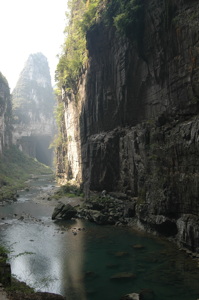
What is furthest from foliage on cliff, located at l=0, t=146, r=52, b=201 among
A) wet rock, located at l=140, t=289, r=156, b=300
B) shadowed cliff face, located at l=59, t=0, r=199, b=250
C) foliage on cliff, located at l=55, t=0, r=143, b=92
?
wet rock, located at l=140, t=289, r=156, b=300

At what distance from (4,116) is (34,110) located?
42.1 metres

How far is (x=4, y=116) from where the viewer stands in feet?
286

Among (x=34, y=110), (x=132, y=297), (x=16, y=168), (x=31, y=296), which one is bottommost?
(x=132, y=297)

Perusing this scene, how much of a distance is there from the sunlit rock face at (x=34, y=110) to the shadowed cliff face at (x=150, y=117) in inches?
3024

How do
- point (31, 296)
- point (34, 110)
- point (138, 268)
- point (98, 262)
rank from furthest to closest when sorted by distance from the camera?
point (34, 110) → point (98, 262) → point (138, 268) → point (31, 296)

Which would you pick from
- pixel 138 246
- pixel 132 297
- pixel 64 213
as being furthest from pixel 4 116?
pixel 132 297

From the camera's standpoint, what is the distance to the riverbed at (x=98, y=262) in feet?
45.2

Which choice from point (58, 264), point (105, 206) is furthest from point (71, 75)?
point (58, 264)

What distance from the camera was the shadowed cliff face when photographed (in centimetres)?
2092

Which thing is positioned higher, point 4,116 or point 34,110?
point 34,110

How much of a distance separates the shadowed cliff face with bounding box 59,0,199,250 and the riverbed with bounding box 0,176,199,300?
2.33m

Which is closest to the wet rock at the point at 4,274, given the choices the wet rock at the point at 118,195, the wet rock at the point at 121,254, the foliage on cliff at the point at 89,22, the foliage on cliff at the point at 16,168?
the wet rock at the point at 121,254

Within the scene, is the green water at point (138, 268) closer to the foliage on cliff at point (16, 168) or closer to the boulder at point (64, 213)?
the boulder at point (64, 213)

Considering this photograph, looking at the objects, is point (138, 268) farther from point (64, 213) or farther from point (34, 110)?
point (34, 110)
